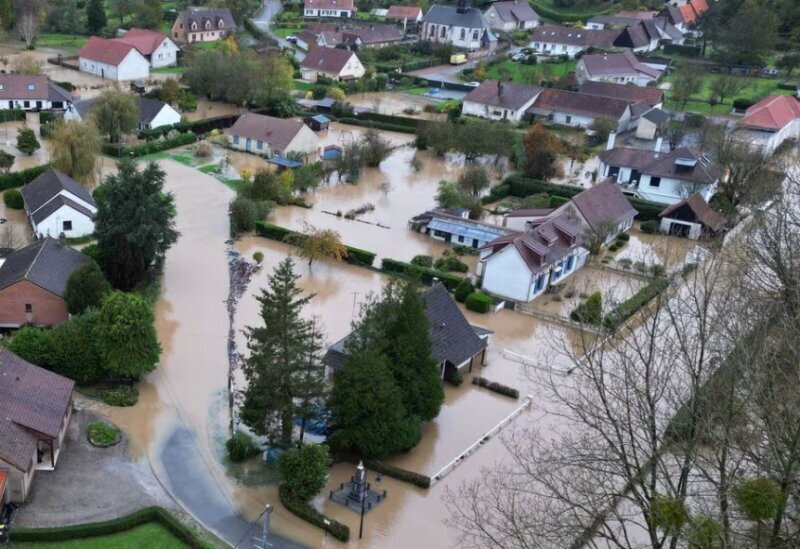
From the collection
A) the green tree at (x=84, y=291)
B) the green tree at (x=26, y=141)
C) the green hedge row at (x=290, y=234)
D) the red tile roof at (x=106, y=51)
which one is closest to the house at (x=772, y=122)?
the green hedge row at (x=290, y=234)

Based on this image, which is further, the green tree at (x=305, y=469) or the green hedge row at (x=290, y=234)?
the green hedge row at (x=290, y=234)

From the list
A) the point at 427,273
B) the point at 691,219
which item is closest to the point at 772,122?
the point at 691,219

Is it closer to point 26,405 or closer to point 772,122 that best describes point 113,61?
point 772,122

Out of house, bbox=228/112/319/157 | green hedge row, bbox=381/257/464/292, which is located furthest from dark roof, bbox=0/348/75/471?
house, bbox=228/112/319/157

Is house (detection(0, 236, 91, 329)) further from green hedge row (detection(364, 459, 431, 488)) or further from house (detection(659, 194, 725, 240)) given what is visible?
house (detection(659, 194, 725, 240))

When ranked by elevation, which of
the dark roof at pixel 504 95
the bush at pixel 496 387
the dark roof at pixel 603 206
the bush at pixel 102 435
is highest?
the dark roof at pixel 504 95

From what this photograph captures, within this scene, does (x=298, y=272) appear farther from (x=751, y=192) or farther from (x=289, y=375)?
(x=751, y=192)

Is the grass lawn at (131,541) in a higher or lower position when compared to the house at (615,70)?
lower

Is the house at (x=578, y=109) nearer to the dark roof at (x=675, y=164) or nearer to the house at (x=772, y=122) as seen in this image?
the house at (x=772, y=122)
